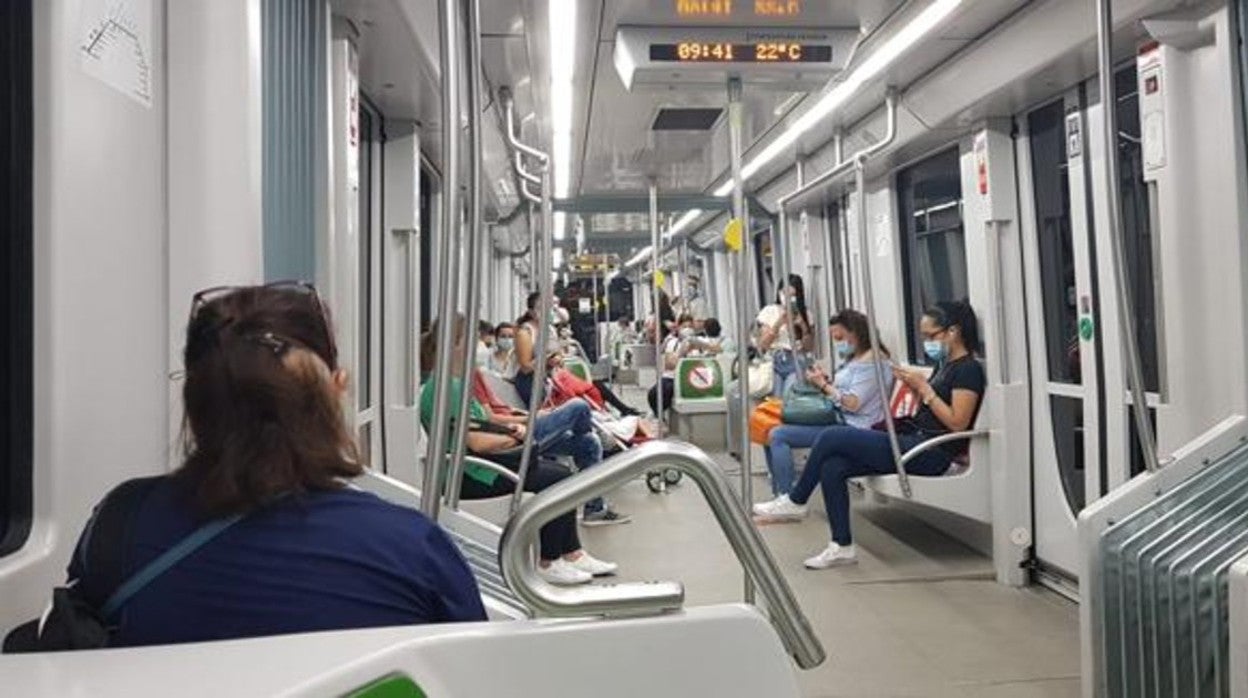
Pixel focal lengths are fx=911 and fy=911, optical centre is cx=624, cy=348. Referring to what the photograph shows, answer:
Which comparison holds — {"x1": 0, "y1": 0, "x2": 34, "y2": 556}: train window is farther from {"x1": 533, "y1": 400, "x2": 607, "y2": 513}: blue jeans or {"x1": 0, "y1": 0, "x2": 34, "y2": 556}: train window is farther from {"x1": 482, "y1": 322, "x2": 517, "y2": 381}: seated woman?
{"x1": 482, "y1": 322, "x2": 517, "y2": 381}: seated woman

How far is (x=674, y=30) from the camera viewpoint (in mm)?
3176

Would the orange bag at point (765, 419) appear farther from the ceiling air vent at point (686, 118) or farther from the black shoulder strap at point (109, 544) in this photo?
the black shoulder strap at point (109, 544)

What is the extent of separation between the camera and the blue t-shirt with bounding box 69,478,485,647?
3.35ft

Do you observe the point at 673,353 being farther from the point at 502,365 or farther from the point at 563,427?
the point at 563,427

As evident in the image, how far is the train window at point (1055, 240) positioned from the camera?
12.7 feet

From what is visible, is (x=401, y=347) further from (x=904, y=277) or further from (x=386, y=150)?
(x=904, y=277)

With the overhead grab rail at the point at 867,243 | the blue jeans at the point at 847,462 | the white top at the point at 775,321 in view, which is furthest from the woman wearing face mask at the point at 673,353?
the overhead grab rail at the point at 867,243

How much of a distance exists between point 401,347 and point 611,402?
3620mm

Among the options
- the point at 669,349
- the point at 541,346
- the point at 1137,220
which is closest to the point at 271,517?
the point at 541,346

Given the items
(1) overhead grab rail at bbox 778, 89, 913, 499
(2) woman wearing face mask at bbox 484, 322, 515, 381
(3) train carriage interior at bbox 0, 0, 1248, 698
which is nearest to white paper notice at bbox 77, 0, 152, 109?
(3) train carriage interior at bbox 0, 0, 1248, 698

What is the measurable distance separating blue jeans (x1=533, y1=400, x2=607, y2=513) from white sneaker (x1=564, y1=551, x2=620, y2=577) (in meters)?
0.59

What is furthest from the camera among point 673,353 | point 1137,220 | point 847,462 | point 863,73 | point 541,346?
point 673,353

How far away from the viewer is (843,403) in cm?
498

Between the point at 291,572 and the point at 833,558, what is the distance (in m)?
3.65
